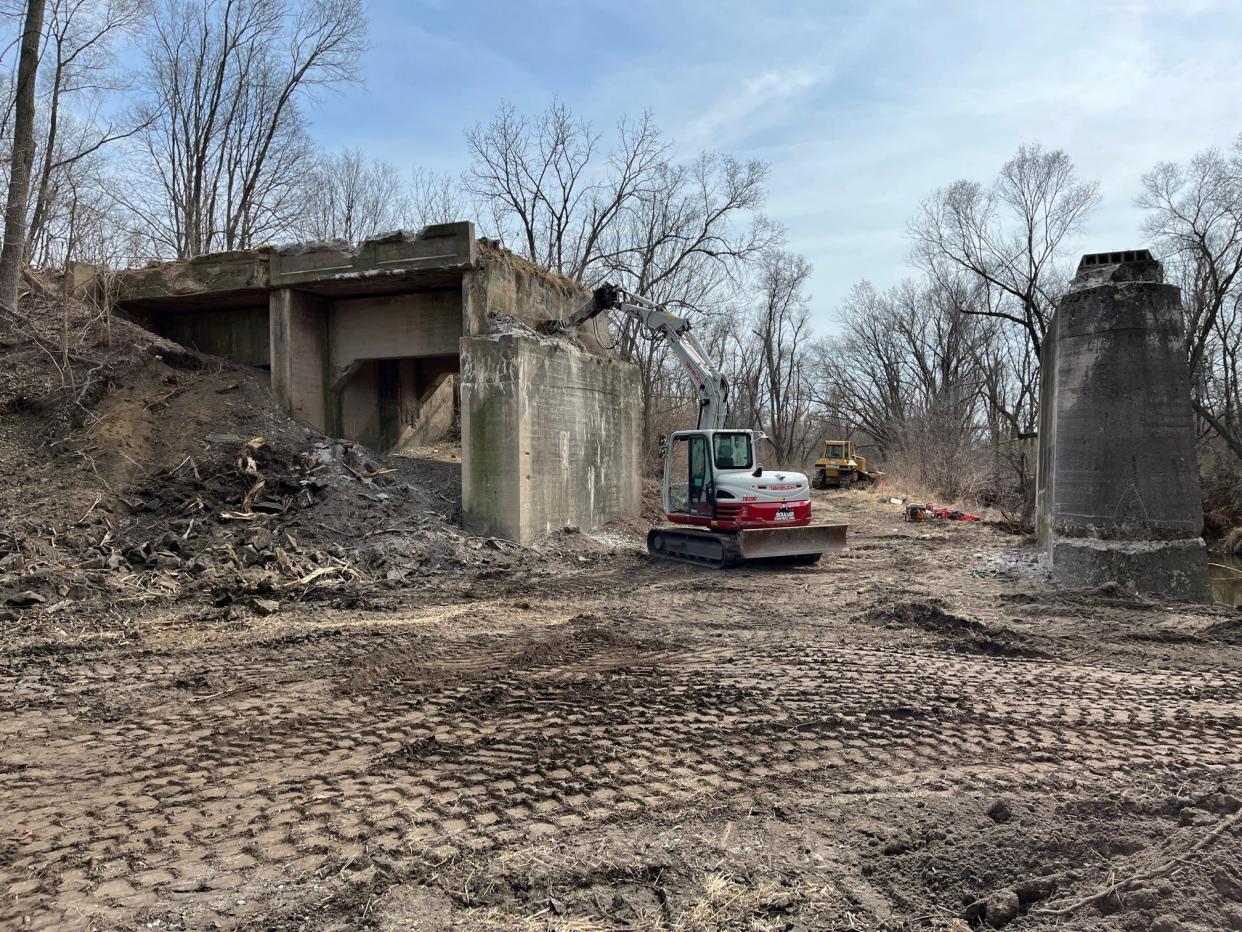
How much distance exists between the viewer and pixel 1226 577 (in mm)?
14422

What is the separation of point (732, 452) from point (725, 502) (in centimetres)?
90

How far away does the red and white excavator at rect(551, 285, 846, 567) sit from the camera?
1216 cm

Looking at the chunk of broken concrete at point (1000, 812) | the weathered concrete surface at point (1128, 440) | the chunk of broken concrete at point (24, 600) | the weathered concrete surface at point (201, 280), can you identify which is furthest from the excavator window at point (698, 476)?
the chunk of broken concrete at point (1000, 812)

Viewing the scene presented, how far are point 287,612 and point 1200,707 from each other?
8.41 metres

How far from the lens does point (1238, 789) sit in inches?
153

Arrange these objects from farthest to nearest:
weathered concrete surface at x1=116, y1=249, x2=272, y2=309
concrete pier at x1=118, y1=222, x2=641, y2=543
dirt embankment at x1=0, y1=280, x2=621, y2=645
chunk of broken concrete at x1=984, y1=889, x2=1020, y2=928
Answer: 1. weathered concrete surface at x1=116, y1=249, x2=272, y2=309
2. concrete pier at x1=118, y1=222, x2=641, y2=543
3. dirt embankment at x1=0, y1=280, x2=621, y2=645
4. chunk of broken concrete at x1=984, y1=889, x2=1020, y2=928

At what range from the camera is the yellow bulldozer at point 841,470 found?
3362cm

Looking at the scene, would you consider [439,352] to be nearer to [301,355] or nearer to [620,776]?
[301,355]

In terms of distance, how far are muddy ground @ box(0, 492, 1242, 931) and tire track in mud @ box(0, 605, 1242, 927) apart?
2 cm

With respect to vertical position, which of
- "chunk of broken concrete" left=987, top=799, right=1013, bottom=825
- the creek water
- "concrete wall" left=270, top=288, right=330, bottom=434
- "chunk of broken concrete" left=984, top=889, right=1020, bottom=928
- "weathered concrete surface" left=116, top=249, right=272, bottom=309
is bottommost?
the creek water

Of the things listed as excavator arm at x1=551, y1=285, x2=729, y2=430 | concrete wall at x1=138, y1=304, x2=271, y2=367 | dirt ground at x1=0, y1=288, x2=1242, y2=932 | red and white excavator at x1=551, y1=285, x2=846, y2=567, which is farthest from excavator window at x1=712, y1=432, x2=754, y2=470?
concrete wall at x1=138, y1=304, x2=271, y2=367

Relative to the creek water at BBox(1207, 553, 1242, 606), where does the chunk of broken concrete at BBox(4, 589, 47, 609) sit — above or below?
above

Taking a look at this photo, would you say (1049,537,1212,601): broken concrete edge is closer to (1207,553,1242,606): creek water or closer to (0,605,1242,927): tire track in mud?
(1207,553,1242,606): creek water

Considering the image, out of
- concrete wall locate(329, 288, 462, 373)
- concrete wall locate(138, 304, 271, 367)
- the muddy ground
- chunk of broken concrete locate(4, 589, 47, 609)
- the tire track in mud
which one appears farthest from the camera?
concrete wall locate(138, 304, 271, 367)
